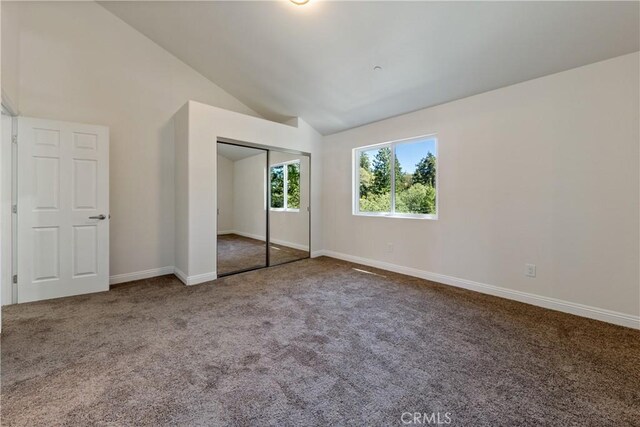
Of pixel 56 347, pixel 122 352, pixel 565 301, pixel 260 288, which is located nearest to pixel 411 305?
pixel 565 301

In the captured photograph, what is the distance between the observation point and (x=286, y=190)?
479 cm

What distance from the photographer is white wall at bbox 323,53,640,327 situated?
7.93ft

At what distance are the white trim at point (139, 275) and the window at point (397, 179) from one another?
3.18 m

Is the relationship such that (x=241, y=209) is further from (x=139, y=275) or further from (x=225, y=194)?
(x=139, y=275)

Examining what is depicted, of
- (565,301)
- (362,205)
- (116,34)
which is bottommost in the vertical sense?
(565,301)

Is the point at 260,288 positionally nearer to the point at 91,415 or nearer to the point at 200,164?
the point at 200,164

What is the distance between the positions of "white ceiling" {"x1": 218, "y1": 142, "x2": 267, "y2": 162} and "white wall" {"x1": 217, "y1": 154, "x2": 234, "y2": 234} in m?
0.06

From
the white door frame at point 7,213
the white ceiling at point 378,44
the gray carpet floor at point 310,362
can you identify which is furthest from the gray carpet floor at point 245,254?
the white ceiling at point 378,44

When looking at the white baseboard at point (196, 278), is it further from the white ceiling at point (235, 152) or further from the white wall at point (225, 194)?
the white ceiling at point (235, 152)

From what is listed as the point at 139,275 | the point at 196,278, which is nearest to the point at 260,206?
the point at 196,278

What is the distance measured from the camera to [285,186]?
477cm

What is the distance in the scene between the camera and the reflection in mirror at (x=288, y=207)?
4566mm

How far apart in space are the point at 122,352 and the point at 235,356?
853mm

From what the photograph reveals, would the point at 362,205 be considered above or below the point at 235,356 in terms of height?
above
